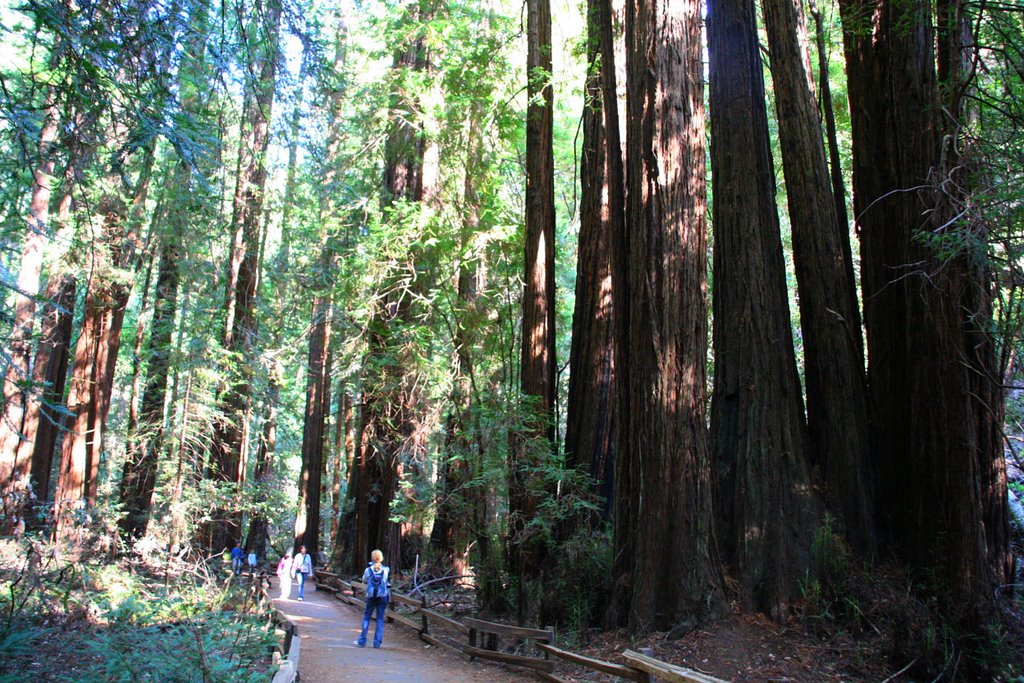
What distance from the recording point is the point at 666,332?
8.80 m

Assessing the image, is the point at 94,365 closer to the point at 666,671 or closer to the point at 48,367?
the point at 48,367

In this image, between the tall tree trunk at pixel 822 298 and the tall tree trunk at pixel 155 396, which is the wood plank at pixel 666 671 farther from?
the tall tree trunk at pixel 155 396

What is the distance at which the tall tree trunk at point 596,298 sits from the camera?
11.7 meters

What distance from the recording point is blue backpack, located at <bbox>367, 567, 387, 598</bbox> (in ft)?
38.6

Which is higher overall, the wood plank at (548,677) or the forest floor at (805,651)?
the forest floor at (805,651)

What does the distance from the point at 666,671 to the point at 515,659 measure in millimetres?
4081

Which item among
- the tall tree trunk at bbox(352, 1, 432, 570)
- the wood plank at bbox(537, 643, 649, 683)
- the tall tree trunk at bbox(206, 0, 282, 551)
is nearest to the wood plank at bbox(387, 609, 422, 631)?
the tall tree trunk at bbox(352, 1, 432, 570)

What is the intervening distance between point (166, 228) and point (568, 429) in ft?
32.8

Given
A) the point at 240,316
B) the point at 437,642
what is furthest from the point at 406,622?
the point at 240,316

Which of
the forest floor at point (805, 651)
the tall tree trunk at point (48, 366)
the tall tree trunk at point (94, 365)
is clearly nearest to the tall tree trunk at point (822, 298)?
the forest floor at point (805, 651)

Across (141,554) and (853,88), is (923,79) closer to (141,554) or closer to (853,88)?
(853,88)

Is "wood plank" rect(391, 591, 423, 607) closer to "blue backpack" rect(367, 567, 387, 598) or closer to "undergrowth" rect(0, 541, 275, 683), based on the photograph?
"blue backpack" rect(367, 567, 387, 598)

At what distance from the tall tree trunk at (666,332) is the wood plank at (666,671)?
1703mm

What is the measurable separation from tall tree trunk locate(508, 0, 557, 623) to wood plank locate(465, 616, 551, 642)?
0.76m
